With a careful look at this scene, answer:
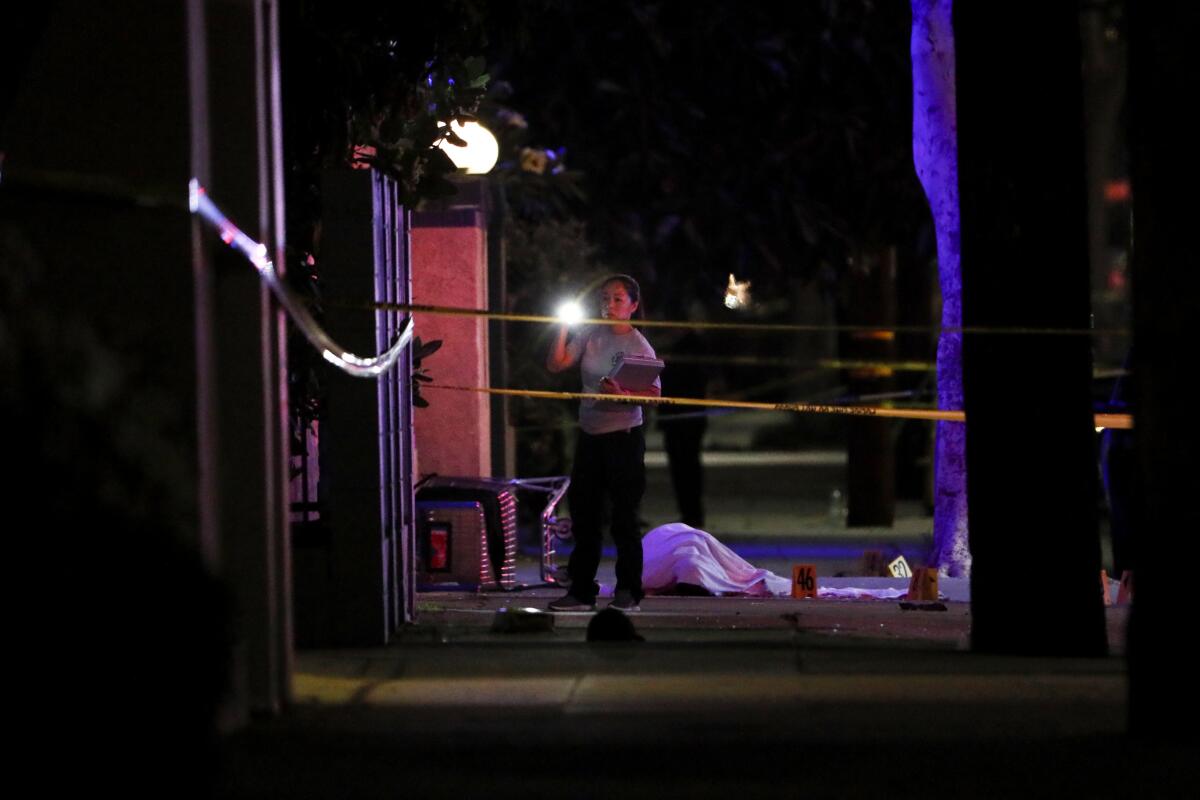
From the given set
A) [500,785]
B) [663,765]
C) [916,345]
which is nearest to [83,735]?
[500,785]

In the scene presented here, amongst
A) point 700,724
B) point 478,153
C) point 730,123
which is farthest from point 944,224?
point 700,724

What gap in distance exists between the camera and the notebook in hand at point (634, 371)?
1131 cm

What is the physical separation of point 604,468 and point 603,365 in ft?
1.79

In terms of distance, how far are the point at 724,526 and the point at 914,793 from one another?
581 inches

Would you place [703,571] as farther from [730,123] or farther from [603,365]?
[730,123]

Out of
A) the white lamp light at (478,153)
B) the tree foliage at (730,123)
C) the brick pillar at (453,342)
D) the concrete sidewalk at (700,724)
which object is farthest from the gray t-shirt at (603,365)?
the tree foliage at (730,123)

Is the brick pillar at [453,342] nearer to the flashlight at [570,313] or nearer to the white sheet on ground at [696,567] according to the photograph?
the white sheet on ground at [696,567]

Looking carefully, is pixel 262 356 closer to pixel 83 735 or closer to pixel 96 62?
pixel 96 62

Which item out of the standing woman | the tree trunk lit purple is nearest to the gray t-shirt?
the standing woman

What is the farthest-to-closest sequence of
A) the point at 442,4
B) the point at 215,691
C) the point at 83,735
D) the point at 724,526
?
the point at 724,526, the point at 442,4, the point at 215,691, the point at 83,735

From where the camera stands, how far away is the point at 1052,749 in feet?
20.2

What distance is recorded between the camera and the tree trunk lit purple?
13703 mm

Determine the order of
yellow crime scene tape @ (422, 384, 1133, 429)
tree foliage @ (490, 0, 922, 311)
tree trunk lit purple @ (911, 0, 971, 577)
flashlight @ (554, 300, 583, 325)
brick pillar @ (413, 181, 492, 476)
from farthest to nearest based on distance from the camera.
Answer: tree foliage @ (490, 0, 922, 311) → brick pillar @ (413, 181, 492, 476) → tree trunk lit purple @ (911, 0, 971, 577) → yellow crime scene tape @ (422, 384, 1133, 429) → flashlight @ (554, 300, 583, 325)

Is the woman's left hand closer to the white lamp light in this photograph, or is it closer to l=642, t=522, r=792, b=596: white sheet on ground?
l=642, t=522, r=792, b=596: white sheet on ground
